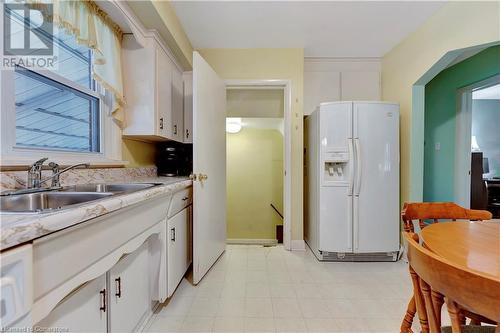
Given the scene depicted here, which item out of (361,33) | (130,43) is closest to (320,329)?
(130,43)

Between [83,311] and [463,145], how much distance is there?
4130mm

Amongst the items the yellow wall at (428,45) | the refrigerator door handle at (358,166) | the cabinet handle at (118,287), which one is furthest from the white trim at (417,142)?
the cabinet handle at (118,287)

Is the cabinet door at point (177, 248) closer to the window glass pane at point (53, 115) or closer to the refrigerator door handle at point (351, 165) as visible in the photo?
the window glass pane at point (53, 115)

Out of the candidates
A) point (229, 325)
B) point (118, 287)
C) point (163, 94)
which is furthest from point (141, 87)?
point (229, 325)

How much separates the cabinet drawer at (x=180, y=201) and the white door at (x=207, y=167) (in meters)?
0.10

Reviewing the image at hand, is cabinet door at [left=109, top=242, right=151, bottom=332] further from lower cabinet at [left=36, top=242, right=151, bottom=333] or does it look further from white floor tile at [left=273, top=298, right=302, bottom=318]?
white floor tile at [left=273, top=298, right=302, bottom=318]

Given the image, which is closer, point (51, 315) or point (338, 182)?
point (51, 315)

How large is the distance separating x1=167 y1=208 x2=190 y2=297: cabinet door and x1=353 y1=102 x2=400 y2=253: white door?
1.70m

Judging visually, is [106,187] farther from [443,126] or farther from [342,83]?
[443,126]

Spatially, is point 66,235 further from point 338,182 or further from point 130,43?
point 338,182

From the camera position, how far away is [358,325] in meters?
1.51

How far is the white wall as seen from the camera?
10.0 feet

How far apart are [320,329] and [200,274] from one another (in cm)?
102

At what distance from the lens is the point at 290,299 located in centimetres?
180
